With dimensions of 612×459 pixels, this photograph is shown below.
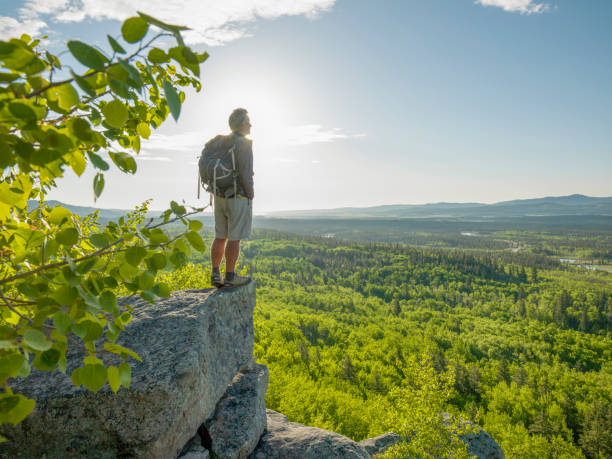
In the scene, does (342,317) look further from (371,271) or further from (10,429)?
(10,429)

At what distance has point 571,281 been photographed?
170 metres

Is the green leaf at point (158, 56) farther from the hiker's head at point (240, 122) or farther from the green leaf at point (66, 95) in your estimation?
the hiker's head at point (240, 122)

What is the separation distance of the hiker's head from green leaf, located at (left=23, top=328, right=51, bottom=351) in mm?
5680

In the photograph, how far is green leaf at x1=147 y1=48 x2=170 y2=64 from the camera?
3.87ft

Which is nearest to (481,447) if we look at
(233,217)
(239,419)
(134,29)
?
(239,419)

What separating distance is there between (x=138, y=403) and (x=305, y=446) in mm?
4856

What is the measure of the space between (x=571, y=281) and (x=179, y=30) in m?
223

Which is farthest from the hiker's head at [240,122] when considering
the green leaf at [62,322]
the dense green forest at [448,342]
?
the dense green forest at [448,342]

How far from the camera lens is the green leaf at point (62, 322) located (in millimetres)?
1229

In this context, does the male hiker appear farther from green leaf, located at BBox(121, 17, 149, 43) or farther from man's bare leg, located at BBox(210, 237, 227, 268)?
green leaf, located at BBox(121, 17, 149, 43)

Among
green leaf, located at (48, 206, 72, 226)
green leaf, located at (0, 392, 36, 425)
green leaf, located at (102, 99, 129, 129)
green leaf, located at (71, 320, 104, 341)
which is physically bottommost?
green leaf, located at (0, 392, 36, 425)

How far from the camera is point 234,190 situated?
6.16 meters

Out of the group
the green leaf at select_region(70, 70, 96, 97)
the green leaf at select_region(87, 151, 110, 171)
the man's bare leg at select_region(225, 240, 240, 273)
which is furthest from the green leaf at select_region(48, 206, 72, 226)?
the man's bare leg at select_region(225, 240, 240, 273)

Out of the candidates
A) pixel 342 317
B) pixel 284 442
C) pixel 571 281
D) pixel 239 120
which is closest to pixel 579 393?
pixel 342 317
